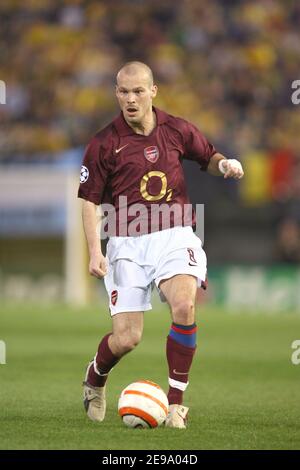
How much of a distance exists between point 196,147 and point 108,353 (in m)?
1.43

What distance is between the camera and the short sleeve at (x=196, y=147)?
665 centimetres

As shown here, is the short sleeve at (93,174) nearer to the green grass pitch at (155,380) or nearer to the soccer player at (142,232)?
the soccer player at (142,232)

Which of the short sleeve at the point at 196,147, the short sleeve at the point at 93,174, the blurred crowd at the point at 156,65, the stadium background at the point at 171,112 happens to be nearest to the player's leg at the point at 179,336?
the short sleeve at the point at 93,174

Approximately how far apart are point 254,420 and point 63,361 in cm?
466

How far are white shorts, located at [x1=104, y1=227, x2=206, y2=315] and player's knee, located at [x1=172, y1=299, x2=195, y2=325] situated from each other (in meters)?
0.21

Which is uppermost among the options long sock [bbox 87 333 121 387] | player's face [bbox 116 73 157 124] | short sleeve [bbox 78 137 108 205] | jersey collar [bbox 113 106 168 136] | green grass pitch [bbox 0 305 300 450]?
player's face [bbox 116 73 157 124]

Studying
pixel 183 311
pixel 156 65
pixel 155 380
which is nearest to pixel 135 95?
pixel 183 311

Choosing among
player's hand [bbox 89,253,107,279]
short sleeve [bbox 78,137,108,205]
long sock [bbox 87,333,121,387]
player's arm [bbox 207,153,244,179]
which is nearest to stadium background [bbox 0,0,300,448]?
long sock [bbox 87,333,121,387]

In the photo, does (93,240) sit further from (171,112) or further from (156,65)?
(156,65)

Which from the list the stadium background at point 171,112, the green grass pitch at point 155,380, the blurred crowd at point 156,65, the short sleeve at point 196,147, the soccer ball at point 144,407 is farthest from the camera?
the blurred crowd at point 156,65

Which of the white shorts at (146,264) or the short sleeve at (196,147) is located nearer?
the white shorts at (146,264)

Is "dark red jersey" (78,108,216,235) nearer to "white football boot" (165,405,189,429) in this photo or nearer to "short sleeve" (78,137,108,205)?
"short sleeve" (78,137,108,205)

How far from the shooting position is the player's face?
20.6ft
